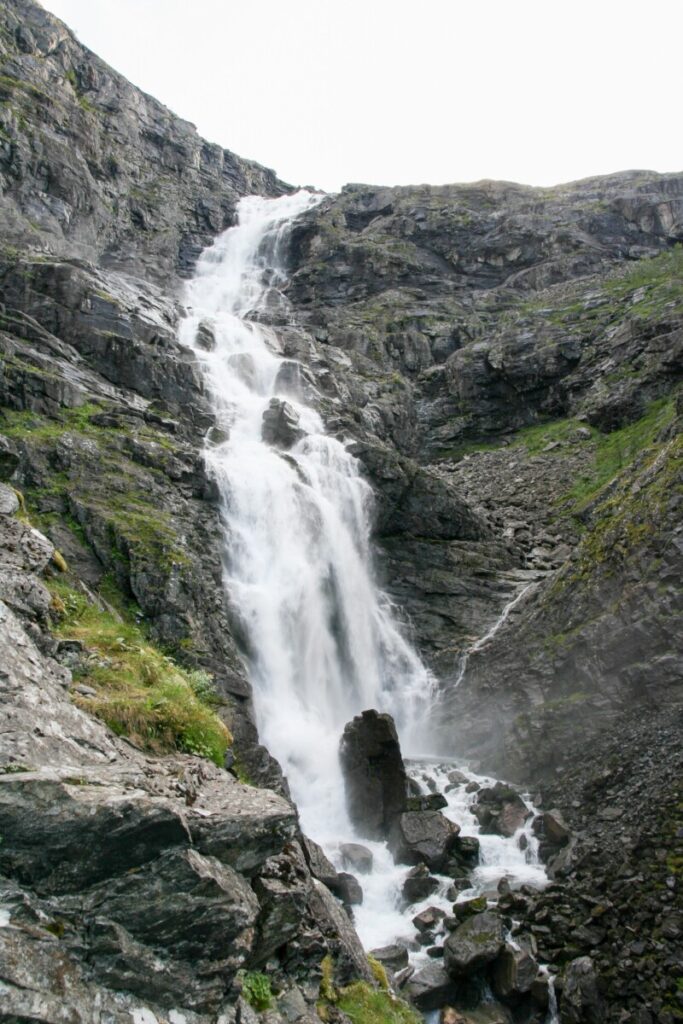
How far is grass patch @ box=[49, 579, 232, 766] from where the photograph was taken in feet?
30.5

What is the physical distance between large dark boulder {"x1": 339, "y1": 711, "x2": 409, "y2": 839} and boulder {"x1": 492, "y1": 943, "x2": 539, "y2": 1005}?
5.49 m

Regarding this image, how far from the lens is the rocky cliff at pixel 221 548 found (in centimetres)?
715

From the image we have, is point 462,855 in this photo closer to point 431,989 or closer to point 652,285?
point 431,989

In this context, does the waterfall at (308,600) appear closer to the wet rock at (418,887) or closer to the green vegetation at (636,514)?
the wet rock at (418,887)

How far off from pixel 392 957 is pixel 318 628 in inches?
568

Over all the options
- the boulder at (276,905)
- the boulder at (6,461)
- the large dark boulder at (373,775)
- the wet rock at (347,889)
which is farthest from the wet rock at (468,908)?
the boulder at (6,461)

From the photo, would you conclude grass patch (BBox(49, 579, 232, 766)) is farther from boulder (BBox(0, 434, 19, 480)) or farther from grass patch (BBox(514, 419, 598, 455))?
grass patch (BBox(514, 419, 598, 455))

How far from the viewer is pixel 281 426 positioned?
120 feet

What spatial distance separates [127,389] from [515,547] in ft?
72.7

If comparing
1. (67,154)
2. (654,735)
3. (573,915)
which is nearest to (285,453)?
(654,735)

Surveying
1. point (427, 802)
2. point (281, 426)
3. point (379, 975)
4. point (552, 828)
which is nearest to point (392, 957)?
point (379, 975)

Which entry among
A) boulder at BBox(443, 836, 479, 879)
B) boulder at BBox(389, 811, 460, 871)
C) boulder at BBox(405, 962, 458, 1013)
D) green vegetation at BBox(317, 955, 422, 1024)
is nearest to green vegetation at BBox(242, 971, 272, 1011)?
green vegetation at BBox(317, 955, 422, 1024)

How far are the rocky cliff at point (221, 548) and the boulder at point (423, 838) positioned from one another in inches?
113

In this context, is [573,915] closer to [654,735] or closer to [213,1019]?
[654,735]
